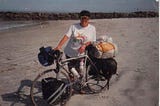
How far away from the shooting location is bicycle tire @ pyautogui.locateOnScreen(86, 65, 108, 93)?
23.4 ft

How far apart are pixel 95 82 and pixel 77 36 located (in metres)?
1.32

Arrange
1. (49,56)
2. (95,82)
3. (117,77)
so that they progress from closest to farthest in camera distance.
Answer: (49,56) → (95,82) → (117,77)

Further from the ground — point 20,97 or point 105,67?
point 105,67

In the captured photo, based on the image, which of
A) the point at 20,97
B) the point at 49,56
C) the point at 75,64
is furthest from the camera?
the point at 20,97

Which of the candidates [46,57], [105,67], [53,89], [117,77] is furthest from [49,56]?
[117,77]

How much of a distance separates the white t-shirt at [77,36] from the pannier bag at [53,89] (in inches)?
29.9

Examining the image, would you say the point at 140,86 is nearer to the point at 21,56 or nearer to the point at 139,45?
the point at 21,56

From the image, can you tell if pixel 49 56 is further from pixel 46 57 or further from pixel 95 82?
pixel 95 82

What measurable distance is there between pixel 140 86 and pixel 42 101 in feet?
6.98

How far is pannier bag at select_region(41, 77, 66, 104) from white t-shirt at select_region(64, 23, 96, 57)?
76 cm

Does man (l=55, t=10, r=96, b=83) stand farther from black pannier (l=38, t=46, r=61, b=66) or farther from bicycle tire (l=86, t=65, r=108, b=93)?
black pannier (l=38, t=46, r=61, b=66)

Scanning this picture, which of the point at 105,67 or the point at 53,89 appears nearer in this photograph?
the point at 53,89

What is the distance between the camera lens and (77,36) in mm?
6742

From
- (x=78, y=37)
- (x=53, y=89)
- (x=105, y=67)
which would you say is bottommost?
(x=53, y=89)
